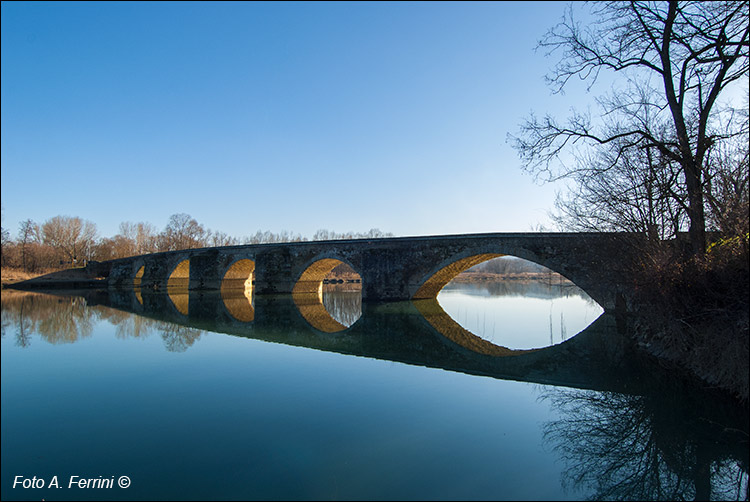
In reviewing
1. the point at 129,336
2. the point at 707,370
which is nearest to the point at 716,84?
the point at 707,370

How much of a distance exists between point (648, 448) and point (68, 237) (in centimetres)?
6342

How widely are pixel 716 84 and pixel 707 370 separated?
5445 mm

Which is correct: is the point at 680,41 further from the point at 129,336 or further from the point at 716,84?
the point at 129,336

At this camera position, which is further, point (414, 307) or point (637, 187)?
point (414, 307)

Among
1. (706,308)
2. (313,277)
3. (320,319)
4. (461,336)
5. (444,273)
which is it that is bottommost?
(461,336)

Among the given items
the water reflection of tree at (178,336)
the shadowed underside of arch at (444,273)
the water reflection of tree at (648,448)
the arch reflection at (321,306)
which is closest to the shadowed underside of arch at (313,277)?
the arch reflection at (321,306)

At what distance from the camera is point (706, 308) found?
5875mm

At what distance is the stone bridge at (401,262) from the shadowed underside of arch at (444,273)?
0.06m

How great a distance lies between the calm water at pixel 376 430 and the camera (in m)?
3.58

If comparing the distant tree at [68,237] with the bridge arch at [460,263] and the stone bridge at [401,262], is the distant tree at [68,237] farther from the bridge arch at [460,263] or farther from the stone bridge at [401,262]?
the bridge arch at [460,263]

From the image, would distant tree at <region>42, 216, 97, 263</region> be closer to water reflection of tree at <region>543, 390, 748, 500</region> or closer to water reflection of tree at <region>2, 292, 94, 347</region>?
water reflection of tree at <region>2, 292, 94, 347</region>

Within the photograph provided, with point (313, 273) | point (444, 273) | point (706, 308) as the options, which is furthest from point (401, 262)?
point (706, 308)

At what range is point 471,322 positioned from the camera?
15.4 m

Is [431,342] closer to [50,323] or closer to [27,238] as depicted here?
[50,323]
